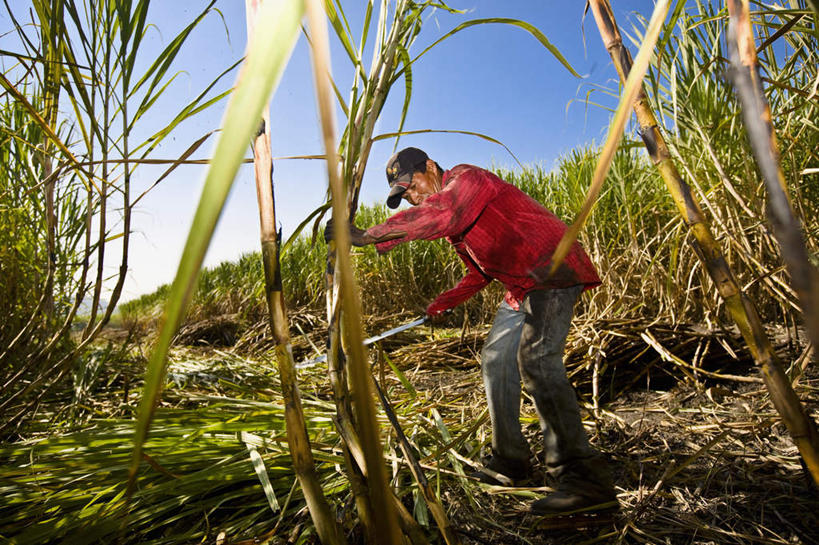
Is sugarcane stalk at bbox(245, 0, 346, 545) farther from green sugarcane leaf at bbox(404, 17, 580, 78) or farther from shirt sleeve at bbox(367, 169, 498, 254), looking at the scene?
shirt sleeve at bbox(367, 169, 498, 254)

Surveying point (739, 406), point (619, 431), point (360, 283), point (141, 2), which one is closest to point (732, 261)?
point (739, 406)

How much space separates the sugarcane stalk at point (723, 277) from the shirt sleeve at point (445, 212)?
0.75m

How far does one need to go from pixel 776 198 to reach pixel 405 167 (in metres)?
1.63

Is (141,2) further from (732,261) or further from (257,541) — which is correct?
(732,261)

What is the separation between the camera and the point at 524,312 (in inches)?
58.9

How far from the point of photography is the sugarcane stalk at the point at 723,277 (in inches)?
15.5

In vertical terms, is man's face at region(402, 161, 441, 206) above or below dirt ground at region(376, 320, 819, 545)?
above

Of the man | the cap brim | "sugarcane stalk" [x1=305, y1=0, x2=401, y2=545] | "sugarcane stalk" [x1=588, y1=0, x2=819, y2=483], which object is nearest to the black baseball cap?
the cap brim

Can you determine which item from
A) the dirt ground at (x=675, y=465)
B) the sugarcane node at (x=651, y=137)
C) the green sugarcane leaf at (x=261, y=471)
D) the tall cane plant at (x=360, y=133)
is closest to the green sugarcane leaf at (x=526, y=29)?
the tall cane plant at (x=360, y=133)

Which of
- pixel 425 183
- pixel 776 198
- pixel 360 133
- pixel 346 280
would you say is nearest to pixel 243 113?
pixel 346 280

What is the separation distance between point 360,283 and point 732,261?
374cm

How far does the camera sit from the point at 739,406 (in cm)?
175

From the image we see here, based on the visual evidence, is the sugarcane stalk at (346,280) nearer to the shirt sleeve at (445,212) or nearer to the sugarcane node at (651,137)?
the sugarcane node at (651,137)

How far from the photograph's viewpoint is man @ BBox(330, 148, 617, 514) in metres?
1.25
